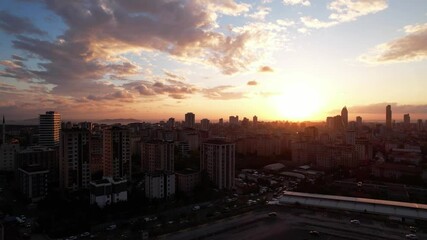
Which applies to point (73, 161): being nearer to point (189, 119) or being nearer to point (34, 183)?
point (34, 183)

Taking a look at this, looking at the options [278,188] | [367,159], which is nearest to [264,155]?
[367,159]

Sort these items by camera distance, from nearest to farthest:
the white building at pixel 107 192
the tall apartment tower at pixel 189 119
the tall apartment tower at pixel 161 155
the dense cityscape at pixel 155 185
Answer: the dense cityscape at pixel 155 185 < the white building at pixel 107 192 < the tall apartment tower at pixel 161 155 < the tall apartment tower at pixel 189 119

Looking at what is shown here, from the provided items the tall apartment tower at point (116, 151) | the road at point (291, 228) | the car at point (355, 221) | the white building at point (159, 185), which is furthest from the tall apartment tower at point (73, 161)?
the car at point (355, 221)

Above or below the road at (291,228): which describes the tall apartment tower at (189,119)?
above


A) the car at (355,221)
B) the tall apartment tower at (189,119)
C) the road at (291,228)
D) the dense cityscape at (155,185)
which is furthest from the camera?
the tall apartment tower at (189,119)

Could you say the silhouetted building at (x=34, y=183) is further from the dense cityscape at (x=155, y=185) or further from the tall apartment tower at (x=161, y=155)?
the tall apartment tower at (x=161, y=155)

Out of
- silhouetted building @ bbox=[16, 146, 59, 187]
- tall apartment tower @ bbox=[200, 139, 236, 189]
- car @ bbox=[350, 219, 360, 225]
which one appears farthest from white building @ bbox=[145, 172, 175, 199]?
car @ bbox=[350, 219, 360, 225]

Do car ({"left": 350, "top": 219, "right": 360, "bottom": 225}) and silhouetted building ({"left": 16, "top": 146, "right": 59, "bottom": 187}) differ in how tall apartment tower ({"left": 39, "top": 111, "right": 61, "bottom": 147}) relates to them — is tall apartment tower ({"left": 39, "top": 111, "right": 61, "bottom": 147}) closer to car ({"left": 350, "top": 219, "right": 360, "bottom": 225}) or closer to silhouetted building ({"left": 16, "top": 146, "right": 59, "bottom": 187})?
silhouetted building ({"left": 16, "top": 146, "right": 59, "bottom": 187})

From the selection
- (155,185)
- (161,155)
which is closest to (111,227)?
(155,185)
